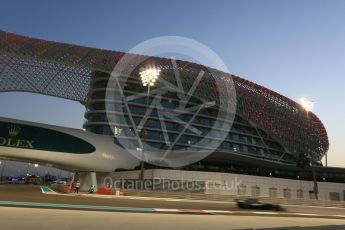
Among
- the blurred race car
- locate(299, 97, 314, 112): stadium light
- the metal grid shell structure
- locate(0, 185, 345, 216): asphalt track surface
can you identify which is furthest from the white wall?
the blurred race car

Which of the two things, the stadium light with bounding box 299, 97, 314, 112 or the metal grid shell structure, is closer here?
the stadium light with bounding box 299, 97, 314, 112

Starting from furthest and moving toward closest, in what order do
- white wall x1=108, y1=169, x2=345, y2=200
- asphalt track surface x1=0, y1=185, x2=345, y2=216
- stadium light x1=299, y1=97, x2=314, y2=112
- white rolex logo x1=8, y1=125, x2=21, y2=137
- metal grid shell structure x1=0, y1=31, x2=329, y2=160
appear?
metal grid shell structure x1=0, y1=31, x2=329, y2=160 → white wall x1=108, y1=169, x2=345, y2=200 → stadium light x1=299, y1=97, x2=314, y2=112 → white rolex logo x1=8, y1=125, x2=21, y2=137 → asphalt track surface x1=0, y1=185, x2=345, y2=216

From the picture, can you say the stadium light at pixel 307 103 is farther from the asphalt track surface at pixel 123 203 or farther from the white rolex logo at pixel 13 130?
the white rolex logo at pixel 13 130

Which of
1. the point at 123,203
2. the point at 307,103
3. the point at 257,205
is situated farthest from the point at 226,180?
the point at 123,203

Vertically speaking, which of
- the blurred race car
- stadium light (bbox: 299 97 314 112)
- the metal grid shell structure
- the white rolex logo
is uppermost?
the metal grid shell structure

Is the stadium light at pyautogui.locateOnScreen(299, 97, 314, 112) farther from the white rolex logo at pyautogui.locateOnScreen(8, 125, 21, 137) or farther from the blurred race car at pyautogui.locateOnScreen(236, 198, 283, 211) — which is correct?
the white rolex logo at pyautogui.locateOnScreen(8, 125, 21, 137)

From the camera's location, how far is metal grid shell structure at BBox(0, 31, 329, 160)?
71.9 meters

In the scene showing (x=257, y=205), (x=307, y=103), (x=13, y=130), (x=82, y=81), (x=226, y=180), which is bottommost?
(x=257, y=205)

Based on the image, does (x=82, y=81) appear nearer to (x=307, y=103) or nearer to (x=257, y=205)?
(x=307, y=103)

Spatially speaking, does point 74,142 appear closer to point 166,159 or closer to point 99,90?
point 166,159

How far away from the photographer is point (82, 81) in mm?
90562

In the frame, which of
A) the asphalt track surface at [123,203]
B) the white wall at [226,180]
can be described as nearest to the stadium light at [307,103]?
the white wall at [226,180]

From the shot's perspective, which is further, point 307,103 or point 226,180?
point 226,180

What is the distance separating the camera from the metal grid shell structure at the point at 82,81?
7194 centimetres
